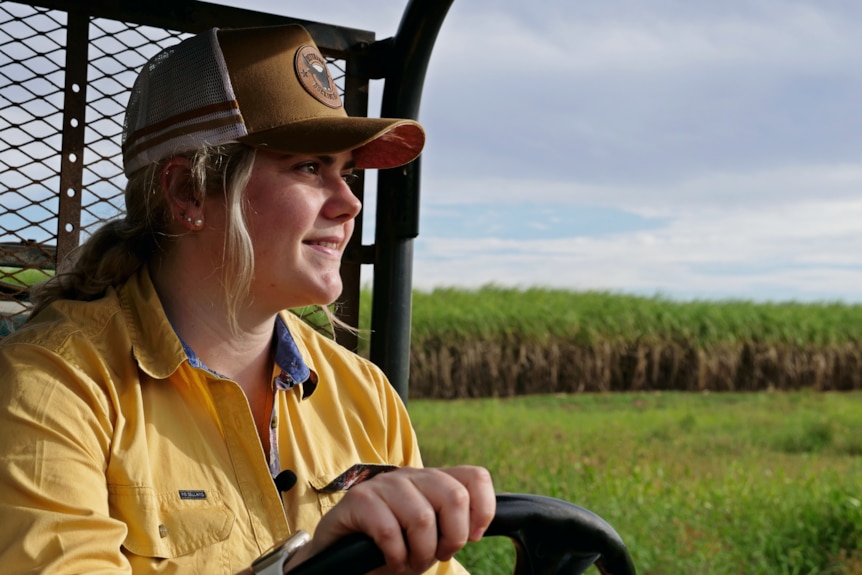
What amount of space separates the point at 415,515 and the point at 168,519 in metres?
0.57

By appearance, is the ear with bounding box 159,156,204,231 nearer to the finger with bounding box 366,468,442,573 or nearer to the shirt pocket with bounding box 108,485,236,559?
the shirt pocket with bounding box 108,485,236,559

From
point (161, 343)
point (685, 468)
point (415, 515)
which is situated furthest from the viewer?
point (685, 468)

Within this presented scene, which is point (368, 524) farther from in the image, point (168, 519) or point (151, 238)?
point (151, 238)

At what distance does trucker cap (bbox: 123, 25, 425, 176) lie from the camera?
5.05 ft

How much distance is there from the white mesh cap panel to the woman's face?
3.3 inches

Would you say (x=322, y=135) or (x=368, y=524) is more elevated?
(x=322, y=135)

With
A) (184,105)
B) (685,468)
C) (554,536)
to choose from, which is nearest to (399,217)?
(184,105)

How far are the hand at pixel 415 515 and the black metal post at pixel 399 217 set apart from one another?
0.98 m

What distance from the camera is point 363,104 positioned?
2.04 m

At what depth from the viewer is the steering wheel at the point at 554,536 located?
1.06m

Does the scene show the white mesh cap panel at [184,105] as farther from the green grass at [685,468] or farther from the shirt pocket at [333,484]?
the green grass at [685,468]

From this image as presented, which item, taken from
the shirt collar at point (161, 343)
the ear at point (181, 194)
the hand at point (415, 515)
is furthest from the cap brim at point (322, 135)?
the hand at point (415, 515)

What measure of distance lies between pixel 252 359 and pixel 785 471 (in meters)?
5.86

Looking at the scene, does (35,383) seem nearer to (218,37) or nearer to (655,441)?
(218,37)
